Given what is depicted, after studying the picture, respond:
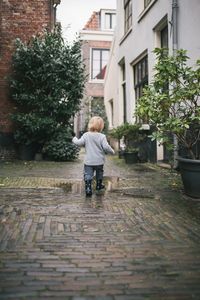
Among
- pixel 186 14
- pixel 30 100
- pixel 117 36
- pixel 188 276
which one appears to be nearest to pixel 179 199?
pixel 188 276

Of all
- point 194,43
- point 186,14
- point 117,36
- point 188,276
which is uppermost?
point 117,36

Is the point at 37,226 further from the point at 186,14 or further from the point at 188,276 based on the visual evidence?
the point at 186,14

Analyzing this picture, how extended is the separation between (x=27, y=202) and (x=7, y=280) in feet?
9.69

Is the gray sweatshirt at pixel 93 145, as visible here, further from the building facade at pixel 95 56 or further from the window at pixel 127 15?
the building facade at pixel 95 56

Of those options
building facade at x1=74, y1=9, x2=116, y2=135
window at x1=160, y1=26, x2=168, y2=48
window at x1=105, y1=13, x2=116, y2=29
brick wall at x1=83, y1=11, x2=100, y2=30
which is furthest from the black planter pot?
window at x1=105, y1=13, x2=116, y2=29

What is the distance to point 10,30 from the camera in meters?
13.4

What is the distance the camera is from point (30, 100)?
12633mm

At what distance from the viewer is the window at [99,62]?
26406 millimetres

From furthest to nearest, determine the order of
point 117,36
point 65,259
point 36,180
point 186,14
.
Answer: point 117,36 < point 186,14 < point 36,180 < point 65,259

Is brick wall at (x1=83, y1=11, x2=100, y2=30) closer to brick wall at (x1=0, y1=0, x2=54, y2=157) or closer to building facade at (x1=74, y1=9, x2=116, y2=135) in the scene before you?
building facade at (x1=74, y1=9, x2=116, y2=135)

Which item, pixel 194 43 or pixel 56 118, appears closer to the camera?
pixel 194 43

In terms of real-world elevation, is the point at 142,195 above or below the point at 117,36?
below

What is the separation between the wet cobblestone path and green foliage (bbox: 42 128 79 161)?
5.75 m

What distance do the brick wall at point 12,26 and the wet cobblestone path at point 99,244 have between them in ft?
22.7
